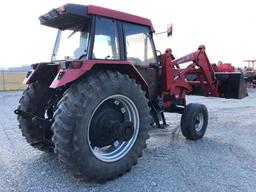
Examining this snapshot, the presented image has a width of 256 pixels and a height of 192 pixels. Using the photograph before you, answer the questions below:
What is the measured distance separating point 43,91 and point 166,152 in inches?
91.9

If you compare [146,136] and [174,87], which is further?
[174,87]

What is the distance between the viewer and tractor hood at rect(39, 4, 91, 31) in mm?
3754

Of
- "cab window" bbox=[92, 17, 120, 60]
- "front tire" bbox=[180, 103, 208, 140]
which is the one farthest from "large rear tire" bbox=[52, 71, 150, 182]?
"front tire" bbox=[180, 103, 208, 140]

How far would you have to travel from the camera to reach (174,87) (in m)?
5.82

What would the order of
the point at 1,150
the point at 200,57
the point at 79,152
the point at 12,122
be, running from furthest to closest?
1. the point at 12,122
2. the point at 200,57
3. the point at 1,150
4. the point at 79,152

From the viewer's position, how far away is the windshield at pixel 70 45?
13.6 ft

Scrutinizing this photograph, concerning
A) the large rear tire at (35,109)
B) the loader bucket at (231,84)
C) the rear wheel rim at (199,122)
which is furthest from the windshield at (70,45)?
the loader bucket at (231,84)

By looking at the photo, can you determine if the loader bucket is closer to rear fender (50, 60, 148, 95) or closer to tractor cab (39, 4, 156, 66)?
tractor cab (39, 4, 156, 66)

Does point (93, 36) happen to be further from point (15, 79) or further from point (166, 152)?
point (15, 79)

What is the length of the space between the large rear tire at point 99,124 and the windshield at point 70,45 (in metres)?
0.65

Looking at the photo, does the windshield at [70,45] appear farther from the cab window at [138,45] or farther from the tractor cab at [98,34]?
the cab window at [138,45]

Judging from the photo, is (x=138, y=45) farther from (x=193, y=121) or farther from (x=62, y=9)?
(x=193, y=121)

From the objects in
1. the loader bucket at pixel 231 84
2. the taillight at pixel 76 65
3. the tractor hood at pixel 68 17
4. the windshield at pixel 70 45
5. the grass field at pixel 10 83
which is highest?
the tractor hood at pixel 68 17

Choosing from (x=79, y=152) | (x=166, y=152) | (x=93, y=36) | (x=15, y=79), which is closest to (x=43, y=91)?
(x=93, y=36)
